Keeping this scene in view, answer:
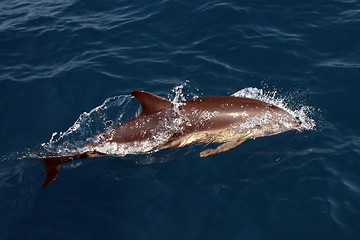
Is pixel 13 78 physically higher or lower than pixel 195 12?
lower

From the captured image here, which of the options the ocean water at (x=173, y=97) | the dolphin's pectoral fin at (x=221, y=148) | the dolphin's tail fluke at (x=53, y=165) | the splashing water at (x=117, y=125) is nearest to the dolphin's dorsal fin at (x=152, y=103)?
the splashing water at (x=117, y=125)

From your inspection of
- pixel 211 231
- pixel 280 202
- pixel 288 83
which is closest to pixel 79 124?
pixel 211 231

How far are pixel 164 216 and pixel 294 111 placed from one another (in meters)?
4.47

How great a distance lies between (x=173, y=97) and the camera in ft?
32.0

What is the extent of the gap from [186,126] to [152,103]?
948 millimetres

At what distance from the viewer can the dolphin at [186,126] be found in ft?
25.7

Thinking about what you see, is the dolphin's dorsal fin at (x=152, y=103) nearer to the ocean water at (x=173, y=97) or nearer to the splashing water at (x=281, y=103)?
the ocean water at (x=173, y=97)

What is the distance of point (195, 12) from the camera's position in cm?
1325

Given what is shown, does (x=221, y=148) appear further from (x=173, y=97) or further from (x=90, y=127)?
(x=90, y=127)

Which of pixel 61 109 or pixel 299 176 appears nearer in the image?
pixel 299 176

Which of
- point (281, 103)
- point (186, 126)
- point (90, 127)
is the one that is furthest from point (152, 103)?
point (281, 103)

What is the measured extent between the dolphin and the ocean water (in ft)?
0.80

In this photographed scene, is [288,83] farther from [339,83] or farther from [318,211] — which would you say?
[318,211]

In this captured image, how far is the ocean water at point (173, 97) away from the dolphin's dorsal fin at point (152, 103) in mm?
1049
